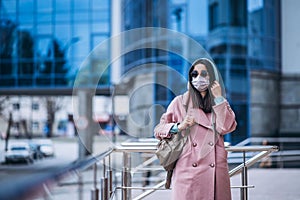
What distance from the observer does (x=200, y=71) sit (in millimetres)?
3111

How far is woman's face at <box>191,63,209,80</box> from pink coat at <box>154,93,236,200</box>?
14cm

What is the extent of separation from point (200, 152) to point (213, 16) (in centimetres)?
1731

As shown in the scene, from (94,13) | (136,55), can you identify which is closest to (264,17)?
(136,55)

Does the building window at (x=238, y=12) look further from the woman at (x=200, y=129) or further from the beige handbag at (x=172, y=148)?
the beige handbag at (x=172, y=148)

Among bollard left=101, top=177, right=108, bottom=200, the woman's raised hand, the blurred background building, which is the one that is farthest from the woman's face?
the blurred background building

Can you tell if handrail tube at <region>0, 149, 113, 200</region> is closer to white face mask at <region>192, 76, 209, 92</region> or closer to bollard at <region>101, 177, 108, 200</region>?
white face mask at <region>192, 76, 209, 92</region>

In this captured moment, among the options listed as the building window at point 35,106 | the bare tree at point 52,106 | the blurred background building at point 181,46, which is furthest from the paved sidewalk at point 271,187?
the building window at point 35,106

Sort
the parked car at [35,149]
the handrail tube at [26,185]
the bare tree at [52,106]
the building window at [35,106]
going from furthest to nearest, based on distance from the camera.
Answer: the building window at [35,106] → the bare tree at [52,106] → the parked car at [35,149] → the handrail tube at [26,185]

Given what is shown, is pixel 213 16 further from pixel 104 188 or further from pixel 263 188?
pixel 104 188

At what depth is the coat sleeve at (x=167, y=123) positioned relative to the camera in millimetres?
3107

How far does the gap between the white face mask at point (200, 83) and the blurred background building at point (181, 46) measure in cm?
1358

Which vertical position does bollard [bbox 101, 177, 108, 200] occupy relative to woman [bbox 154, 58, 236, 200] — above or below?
below

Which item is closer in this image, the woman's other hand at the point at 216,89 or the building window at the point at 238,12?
the woman's other hand at the point at 216,89

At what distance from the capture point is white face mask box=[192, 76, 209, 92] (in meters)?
3.11
